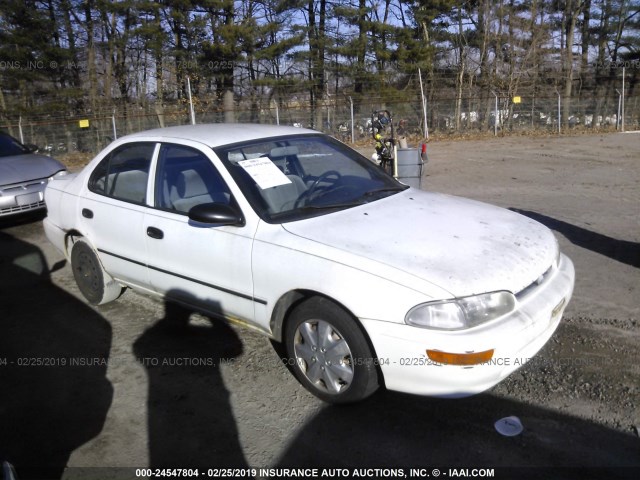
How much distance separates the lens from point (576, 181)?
10789 millimetres

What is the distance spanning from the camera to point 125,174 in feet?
15.8

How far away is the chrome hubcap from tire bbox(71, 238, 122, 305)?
90.7 inches

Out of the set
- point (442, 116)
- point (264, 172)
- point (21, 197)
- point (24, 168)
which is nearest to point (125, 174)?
point (264, 172)

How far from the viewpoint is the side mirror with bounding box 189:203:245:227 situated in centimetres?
370

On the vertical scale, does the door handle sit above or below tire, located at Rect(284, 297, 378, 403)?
above

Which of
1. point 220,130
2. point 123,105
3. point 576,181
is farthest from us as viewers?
point 123,105

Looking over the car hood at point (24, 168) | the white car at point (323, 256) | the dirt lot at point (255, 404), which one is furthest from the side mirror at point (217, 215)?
the car hood at point (24, 168)

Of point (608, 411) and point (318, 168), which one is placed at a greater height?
point (318, 168)

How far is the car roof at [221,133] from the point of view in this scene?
4308 millimetres

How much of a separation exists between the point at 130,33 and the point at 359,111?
544 inches

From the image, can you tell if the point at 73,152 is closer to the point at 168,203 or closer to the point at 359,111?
the point at 359,111

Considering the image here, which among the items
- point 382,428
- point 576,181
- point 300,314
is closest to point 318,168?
point 300,314

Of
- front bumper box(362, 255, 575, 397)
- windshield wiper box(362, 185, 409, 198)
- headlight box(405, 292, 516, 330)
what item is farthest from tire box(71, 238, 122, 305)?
headlight box(405, 292, 516, 330)

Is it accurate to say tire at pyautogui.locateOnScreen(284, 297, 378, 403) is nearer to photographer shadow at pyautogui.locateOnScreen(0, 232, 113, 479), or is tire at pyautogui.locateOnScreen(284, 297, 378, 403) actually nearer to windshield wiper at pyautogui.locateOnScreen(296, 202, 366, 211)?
windshield wiper at pyautogui.locateOnScreen(296, 202, 366, 211)
